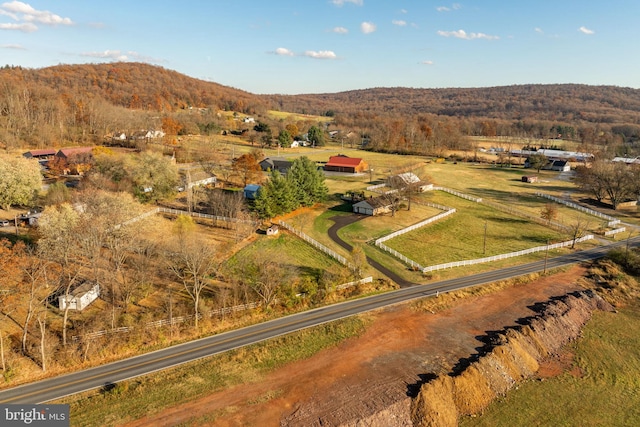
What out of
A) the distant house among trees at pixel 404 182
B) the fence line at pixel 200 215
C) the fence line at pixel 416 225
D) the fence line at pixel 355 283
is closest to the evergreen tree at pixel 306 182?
the distant house among trees at pixel 404 182

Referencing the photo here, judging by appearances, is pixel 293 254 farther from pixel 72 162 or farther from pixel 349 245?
pixel 72 162

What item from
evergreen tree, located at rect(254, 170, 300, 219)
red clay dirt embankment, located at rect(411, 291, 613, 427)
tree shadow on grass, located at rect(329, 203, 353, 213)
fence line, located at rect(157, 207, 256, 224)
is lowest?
red clay dirt embankment, located at rect(411, 291, 613, 427)

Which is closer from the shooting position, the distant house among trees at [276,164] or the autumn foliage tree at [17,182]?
the autumn foliage tree at [17,182]

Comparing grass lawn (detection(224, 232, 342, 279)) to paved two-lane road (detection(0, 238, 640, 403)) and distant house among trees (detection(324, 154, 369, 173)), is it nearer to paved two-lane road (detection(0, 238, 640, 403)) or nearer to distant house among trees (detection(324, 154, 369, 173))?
paved two-lane road (detection(0, 238, 640, 403))

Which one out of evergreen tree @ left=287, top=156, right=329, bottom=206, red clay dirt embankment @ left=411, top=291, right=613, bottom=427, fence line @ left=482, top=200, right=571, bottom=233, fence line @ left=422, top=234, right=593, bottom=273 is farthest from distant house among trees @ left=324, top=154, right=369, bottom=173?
red clay dirt embankment @ left=411, top=291, right=613, bottom=427

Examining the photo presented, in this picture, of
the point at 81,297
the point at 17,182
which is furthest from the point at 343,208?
the point at 17,182

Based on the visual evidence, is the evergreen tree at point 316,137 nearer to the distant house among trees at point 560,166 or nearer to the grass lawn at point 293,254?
the distant house among trees at point 560,166
